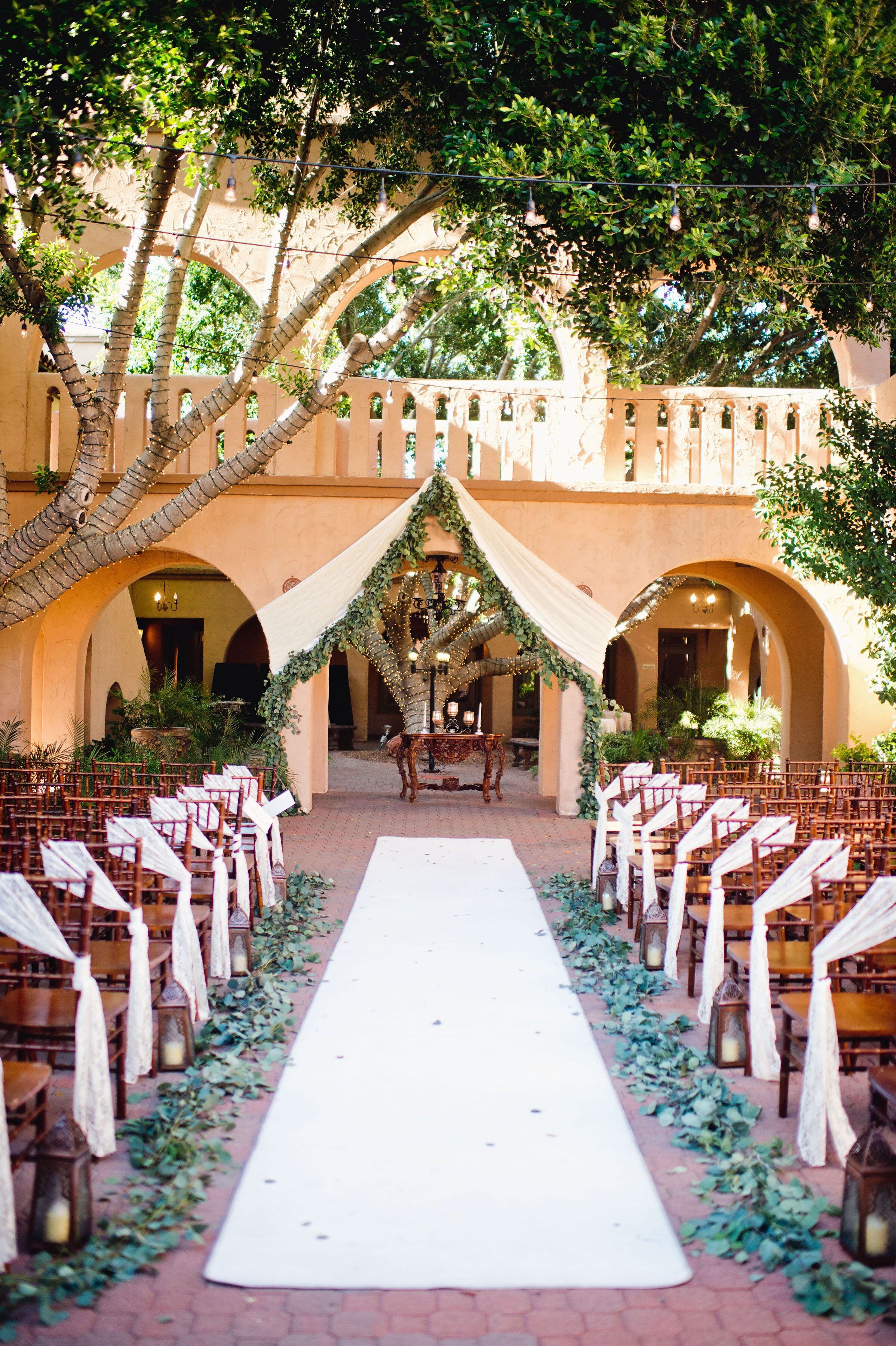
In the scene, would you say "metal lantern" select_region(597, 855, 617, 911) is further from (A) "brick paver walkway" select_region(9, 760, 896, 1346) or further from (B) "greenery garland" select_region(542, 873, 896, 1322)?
(A) "brick paver walkway" select_region(9, 760, 896, 1346)

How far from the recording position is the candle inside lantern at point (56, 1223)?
121 inches

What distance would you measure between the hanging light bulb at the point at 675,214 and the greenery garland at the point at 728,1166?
4666mm

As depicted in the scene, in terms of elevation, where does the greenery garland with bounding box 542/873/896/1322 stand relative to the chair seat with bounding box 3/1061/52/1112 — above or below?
below

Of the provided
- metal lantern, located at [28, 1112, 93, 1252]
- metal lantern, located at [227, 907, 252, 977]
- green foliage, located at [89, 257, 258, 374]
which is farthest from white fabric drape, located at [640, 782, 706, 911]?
green foliage, located at [89, 257, 258, 374]

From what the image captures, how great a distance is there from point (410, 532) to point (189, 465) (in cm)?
294

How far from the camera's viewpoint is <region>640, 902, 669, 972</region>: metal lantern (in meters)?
6.20

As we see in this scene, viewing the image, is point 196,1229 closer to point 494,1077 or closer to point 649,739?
point 494,1077

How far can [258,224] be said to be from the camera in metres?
13.1

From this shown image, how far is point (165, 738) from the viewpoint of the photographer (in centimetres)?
1269

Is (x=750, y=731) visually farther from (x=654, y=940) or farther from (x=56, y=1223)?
(x=56, y=1223)

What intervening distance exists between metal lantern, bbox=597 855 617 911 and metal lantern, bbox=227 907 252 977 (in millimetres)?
2718

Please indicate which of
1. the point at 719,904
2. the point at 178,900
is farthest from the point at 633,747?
the point at 178,900

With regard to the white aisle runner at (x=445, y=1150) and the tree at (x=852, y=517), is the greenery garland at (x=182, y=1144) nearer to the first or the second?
the white aisle runner at (x=445, y=1150)

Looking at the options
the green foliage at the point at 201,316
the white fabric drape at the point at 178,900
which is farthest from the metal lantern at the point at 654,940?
the green foliage at the point at 201,316
